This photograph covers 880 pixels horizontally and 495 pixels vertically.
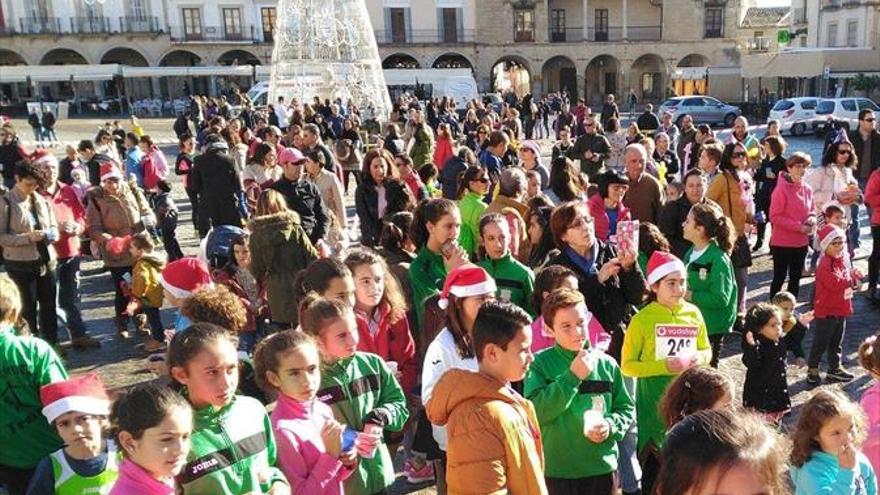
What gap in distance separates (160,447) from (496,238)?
2485 millimetres

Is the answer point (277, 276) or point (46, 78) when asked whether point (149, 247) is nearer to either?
point (277, 276)

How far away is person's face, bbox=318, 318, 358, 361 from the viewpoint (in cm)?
325

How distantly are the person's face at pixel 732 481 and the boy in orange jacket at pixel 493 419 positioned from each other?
93 cm

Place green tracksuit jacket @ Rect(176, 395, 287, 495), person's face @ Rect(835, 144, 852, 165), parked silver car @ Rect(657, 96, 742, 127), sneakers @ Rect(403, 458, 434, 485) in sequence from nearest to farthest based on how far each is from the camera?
green tracksuit jacket @ Rect(176, 395, 287, 495), sneakers @ Rect(403, 458, 434, 485), person's face @ Rect(835, 144, 852, 165), parked silver car @ Rect(657, 96, 742, 127)

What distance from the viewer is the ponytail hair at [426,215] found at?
4715 mm

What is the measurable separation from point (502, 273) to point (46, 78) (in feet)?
144

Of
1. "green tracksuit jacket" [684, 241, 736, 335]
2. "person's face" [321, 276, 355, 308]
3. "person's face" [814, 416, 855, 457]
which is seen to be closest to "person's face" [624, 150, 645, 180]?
"green tracksuit jacket" [684, 241, 736, 335]

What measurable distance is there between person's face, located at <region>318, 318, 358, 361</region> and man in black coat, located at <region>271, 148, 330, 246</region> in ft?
11.7

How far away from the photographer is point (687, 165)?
427 inches

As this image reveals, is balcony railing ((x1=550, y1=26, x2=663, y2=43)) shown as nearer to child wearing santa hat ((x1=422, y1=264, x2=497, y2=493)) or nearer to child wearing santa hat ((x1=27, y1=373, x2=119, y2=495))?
child wearing santa hat ((x1=422, y1=264, x2=497, y2=493))

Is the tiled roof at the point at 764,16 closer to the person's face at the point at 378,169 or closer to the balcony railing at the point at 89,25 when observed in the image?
the balcony railing at the point at 89,25

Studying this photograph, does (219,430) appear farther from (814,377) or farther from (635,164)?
(635,164)

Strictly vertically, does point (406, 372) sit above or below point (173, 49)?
below

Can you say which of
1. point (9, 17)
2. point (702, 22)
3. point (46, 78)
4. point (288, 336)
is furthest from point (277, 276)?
point (9, 17)
